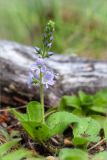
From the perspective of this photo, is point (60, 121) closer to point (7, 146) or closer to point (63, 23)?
point (7, 146)

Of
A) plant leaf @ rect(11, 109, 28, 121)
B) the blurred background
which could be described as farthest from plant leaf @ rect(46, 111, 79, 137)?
the blurred background

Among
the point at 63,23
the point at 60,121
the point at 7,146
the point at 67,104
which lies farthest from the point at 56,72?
the point at 63,23

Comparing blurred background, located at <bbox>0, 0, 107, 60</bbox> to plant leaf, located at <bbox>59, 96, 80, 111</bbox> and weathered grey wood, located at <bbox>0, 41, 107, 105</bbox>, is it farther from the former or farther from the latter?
plant leaf, located at <bbox>59, 96, 80, 111</bbox>

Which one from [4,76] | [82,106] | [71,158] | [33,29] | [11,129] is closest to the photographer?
[71,158]

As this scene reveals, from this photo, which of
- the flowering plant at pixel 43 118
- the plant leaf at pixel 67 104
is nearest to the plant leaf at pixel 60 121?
the flowering plant at pixel 43 118

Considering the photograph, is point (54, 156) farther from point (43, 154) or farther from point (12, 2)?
point (12, 2)

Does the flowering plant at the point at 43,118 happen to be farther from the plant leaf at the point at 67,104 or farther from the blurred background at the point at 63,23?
the blurred background at the point at 63,23

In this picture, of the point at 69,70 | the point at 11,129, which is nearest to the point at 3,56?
the point at 69,70
